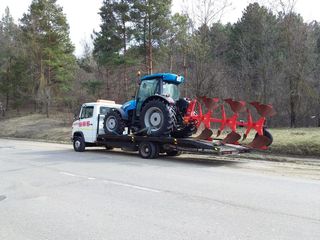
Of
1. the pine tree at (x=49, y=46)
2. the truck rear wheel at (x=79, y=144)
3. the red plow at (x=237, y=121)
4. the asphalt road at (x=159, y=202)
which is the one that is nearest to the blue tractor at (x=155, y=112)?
the red plow at (x=237, y=121)

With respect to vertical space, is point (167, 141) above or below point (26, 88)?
below

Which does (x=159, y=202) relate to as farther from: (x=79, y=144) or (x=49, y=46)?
(x=49, y=46)

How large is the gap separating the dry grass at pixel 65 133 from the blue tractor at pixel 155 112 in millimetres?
3662

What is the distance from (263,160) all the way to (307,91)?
68.7ft

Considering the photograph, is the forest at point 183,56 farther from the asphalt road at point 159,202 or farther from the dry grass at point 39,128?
the asphalt road at point 159,202

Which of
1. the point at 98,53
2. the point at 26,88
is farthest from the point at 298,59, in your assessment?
the point at 26,88

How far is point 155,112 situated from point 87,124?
14.7 feet

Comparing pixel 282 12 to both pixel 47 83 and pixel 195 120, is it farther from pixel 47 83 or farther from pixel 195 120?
pixel 47 83

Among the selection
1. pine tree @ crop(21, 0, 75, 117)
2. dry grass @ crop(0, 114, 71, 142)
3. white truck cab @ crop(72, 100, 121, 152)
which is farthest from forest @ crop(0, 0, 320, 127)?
white truck cab @ crop(72, 100, 121, 152)

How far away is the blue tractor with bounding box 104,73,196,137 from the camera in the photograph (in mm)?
14594

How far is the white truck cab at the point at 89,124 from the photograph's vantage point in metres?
17.7

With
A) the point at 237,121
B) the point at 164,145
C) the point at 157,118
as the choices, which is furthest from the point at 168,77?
the point at 237,121

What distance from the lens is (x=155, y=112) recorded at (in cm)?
1489

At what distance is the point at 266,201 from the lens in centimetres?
761
